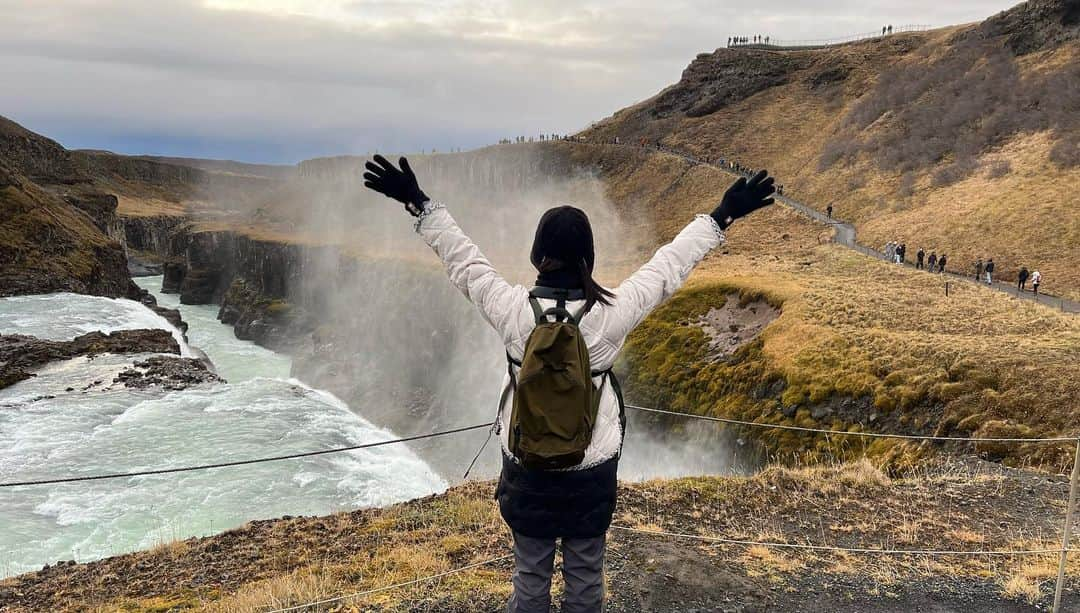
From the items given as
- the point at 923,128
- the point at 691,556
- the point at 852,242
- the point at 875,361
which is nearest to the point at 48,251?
the point at 875,361

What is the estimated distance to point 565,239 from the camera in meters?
2.99

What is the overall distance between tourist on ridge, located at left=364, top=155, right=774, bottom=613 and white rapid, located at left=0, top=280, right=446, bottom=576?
47.6 ft

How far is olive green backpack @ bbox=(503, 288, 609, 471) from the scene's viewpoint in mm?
2680

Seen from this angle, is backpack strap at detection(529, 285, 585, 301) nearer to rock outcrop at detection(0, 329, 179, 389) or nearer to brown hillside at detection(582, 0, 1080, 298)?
rock outcrop at detection(0, 329, 179, 389)

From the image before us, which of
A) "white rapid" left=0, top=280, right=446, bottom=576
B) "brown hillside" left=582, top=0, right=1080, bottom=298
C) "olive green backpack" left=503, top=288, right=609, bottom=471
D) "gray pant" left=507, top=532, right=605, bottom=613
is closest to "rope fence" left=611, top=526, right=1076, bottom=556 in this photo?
"gray pant" left=507, top=532, right=605, bottom=613

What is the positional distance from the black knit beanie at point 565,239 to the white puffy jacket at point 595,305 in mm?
213

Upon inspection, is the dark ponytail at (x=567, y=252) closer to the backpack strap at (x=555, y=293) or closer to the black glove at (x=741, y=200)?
the backpack strap at (x=555, y=293)

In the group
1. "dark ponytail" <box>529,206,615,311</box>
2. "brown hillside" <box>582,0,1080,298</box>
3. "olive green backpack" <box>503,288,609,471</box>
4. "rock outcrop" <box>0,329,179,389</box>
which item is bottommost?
"rock outcrop" <box>0,329,179,389</box>

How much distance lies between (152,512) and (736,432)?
1731 centimetres

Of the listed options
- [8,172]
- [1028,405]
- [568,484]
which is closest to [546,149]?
[8,172]

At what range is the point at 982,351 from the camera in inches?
654

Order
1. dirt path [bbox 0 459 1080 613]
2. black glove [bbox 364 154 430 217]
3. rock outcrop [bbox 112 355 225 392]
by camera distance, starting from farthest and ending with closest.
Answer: rock outcrop [bbox 112 355 225 392] → dirt path [bbox 0 459 1080 613] → black glove [bbox 364 154 430 217]

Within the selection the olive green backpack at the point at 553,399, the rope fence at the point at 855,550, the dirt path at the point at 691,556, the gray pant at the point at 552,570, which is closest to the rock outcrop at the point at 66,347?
the dirt path at the point at 691,556

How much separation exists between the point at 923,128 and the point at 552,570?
61468mm
